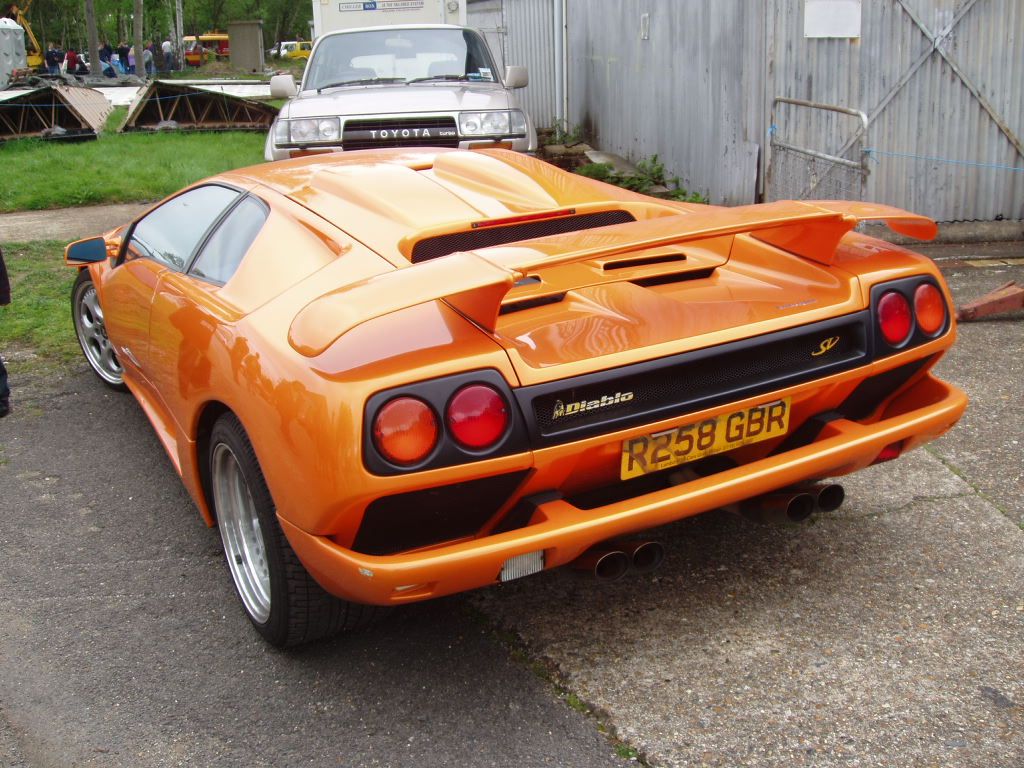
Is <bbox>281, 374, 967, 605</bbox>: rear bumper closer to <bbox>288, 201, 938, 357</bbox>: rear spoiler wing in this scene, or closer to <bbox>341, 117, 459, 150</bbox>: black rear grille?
<bbox>288, 201, 938, 357</bbox>: rear spoiler wing

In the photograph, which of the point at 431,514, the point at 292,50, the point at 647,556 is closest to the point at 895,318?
the point at 647,556

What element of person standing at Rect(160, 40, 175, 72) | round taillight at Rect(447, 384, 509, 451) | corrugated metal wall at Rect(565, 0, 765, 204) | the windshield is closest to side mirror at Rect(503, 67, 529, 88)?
the windshield

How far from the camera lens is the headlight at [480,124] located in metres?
8.59

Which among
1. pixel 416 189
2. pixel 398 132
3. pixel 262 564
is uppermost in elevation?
pixel 398 132

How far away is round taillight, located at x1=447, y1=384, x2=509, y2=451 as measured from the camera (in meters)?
2.58

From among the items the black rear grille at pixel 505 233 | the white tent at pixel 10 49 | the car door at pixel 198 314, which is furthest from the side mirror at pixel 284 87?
the white tent at pixel 10 49

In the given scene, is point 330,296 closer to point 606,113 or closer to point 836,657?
point 836,657

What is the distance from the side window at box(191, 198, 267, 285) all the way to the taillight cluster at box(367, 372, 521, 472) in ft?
4.02

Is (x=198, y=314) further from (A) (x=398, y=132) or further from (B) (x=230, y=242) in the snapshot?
(A) (x=398, y=132)

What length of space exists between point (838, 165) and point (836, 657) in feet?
15.0

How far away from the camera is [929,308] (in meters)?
3.22

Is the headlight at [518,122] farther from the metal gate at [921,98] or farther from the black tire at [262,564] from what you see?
the black tire at [262,564]

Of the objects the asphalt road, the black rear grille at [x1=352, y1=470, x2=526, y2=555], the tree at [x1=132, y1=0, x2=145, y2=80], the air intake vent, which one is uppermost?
the tree at [x1=132, y1=0, x2=145, y2=80]

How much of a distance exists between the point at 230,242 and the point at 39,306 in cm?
441
